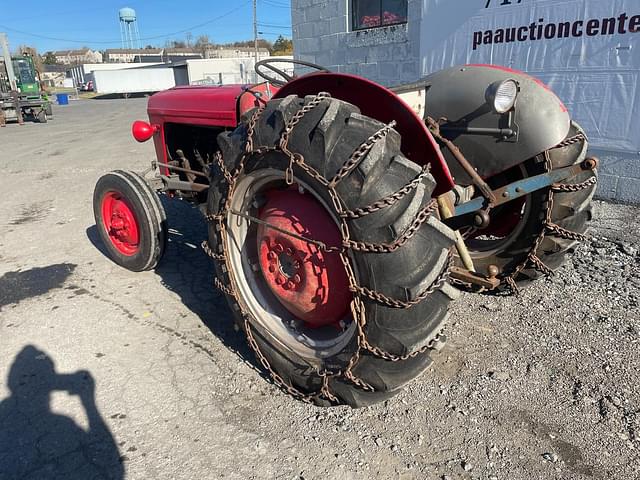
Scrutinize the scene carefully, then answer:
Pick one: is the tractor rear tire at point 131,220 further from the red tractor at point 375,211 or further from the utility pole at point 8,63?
the utility pole at point 8,63

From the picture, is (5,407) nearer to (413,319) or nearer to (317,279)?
(317,279)

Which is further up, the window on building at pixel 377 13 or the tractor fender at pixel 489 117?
the window on building at pixel 377 13

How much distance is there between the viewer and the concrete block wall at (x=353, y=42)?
6562 mm

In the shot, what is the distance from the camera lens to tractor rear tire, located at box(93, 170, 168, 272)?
3441 millimetres

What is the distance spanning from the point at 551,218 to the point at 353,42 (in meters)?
5.50

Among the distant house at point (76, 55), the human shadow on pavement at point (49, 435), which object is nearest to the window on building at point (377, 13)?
the human shadow on pavement at point (49, 435)

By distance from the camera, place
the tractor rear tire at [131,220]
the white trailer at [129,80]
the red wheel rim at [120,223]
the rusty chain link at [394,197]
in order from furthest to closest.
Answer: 1. the white trailer at [129,80]
2. the red wheel rim at [120,223]
3. the tractor rear tire at [131,220]
4. the rusty chain link at [394,197]

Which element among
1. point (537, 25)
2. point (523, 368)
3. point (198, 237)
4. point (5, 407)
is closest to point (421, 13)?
point (537, 25)

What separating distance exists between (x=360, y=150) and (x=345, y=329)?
825 millimetres

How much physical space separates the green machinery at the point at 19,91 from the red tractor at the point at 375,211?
61.0 ft

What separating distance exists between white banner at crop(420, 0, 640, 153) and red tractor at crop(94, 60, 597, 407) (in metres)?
2.77

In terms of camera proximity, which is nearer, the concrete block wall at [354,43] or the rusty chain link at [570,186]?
the rusty chain link at [570,186]

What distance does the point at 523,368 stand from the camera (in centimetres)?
244

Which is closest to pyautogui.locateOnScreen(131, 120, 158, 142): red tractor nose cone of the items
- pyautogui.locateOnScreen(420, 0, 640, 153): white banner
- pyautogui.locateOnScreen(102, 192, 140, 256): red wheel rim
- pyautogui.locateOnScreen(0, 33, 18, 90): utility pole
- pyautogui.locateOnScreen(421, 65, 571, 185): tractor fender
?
pyautogui.locateOnScreen(102, 192, 140, 256): red wheel rim
